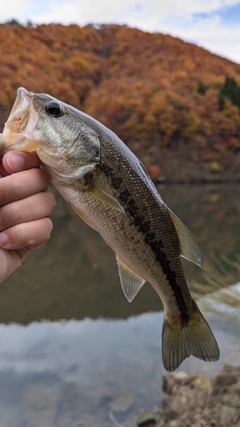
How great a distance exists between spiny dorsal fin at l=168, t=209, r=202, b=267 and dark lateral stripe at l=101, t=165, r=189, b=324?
0.39 feet

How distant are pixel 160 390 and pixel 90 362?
81.6 inches

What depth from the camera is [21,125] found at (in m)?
1.91

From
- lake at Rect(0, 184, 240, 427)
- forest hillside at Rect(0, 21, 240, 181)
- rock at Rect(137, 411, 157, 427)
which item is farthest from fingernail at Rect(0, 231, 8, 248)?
forest hillside at Rect(0, 21, 240, 181)

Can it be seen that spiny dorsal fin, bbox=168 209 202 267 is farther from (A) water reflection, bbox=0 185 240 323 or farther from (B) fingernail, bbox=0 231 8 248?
(A) water reflection, bbox=0 185 240 323

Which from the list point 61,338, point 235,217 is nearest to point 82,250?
point 61,338

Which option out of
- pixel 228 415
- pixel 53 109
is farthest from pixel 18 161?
pixel 228 415

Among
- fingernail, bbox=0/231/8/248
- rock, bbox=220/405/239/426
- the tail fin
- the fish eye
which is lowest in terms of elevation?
rock, bbox=220/405/239/426

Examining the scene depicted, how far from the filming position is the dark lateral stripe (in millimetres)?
2029

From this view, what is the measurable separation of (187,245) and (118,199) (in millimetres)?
513

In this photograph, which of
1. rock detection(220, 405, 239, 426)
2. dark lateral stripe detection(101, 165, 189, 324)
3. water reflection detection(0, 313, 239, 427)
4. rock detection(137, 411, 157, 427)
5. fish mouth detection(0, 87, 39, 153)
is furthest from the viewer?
water reflection detection(0, 313, 239, 427)

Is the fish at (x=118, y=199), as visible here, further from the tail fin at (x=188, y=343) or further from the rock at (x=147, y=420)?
the rock at (x=147, y=420)

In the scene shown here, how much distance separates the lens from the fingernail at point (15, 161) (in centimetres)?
191

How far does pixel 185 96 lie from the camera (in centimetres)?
7275

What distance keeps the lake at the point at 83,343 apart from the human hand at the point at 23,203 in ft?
16.7
